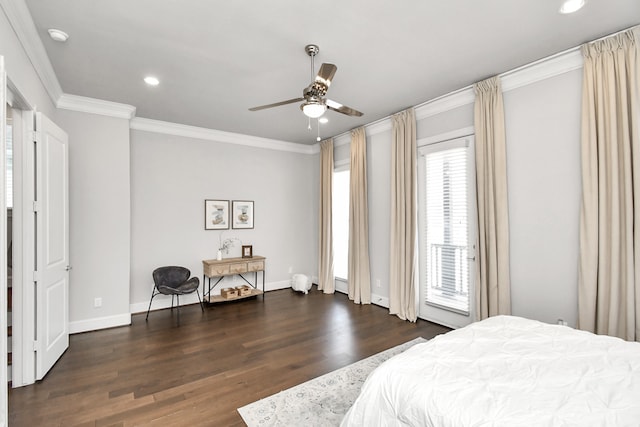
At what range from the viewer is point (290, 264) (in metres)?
6.25

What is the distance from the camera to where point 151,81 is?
11.0 feet

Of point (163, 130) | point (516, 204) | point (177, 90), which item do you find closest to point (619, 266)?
point (516, 204)

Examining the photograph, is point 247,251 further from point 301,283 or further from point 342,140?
point 342,140

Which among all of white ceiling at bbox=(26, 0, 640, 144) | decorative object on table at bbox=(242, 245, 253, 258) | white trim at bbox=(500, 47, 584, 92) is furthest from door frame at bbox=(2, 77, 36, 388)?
white trim at bbox=(500, 47, 584, 92)

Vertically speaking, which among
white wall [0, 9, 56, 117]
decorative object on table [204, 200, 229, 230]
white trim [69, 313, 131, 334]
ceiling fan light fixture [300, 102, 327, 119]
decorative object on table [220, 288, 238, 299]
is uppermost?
white wall [0, 9, 56, 117]

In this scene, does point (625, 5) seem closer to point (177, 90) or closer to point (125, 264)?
point (177, 90)

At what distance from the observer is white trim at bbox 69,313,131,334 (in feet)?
12.6

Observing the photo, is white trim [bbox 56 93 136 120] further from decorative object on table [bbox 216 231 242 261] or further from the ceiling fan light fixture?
the ceiling fan light fixture

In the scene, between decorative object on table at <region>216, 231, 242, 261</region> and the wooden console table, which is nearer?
the wooden console table

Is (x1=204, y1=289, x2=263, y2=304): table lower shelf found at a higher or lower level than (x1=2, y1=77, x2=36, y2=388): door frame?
lower

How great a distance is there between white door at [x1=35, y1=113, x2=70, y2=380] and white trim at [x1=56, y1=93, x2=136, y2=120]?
30.1 inches

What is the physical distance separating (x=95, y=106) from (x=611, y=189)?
Answer: 574 cm

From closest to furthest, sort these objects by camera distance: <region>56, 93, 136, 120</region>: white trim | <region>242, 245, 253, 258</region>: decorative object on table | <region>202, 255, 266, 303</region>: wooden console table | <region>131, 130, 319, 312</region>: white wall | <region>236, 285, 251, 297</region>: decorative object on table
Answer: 1. <region>56, 93, 136, 120</region>: white trim
2. <region>131, 130, 319, 312</region>: white wall
3. <region>202, 255, 266, 303</region>: wooden console table
4. <region>236, 285, 251, 297</region>: decorative object on table
5. <region>242, 245, 253, 258</region>: decorative object on table

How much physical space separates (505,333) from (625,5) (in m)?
2.59
